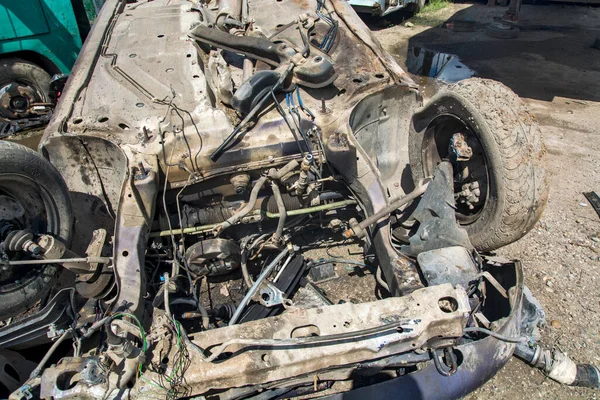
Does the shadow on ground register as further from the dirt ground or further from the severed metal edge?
the severed metal edge

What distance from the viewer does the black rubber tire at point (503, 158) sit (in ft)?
7.47

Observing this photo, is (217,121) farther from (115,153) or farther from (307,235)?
(307,235)

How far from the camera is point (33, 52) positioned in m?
5.68

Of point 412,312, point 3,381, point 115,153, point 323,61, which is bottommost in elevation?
point 3,381

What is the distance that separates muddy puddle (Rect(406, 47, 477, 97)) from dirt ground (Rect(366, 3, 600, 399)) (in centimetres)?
10

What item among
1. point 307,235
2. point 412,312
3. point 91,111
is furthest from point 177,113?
point 412,312

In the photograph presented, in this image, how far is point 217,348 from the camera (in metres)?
1.77

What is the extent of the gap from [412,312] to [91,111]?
2.62 m

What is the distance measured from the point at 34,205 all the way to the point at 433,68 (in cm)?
595

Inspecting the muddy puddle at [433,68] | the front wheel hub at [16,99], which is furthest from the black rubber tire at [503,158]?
the front wheel hub at [16,99]

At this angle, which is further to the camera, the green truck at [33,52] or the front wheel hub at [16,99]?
the front wheel hub at [16,99]

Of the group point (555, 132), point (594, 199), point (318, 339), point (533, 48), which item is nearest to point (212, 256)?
point (318, 339)

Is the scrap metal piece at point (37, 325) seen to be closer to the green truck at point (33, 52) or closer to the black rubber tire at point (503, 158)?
the black rubber tire at point (503, 158)

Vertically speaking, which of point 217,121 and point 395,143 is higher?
point 217,121
